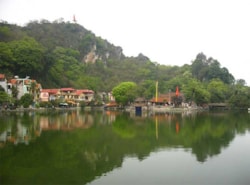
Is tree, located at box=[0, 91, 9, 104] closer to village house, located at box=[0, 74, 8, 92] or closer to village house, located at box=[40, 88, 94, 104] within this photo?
village house, located at box=[0, 74, 8, 92]

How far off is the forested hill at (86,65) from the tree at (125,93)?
81.4 inches

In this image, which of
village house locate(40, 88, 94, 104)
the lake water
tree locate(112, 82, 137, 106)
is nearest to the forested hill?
tree locate(112, 82, 137, 106)

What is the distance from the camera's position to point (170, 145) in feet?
66.4

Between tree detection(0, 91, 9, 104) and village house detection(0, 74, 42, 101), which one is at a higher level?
village house detection(0, 74, 42, 101)

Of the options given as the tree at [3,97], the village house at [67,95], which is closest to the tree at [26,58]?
the village house at [67,95]

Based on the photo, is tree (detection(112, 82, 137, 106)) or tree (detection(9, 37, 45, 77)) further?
tree (detection(112, 82, 137, 106))

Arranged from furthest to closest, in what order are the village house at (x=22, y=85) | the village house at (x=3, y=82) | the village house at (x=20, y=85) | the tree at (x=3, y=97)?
1. the village house at (x=22, y=85)
2. the village house at (x=20, y=85)
3. the village house at (x=3, y=82)
4. the tree at (x=3, y=97)

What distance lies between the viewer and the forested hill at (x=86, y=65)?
62.5 meters

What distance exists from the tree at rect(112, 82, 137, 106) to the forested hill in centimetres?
207

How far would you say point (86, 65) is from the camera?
98875 millimetres

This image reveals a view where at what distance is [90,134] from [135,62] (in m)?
88.9

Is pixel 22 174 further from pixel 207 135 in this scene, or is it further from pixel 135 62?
pixel 135 62

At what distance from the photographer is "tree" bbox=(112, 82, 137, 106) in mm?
66250

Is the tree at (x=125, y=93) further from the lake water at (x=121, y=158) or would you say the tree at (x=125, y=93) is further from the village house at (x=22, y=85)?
the lake water at (x=121, y=158)
